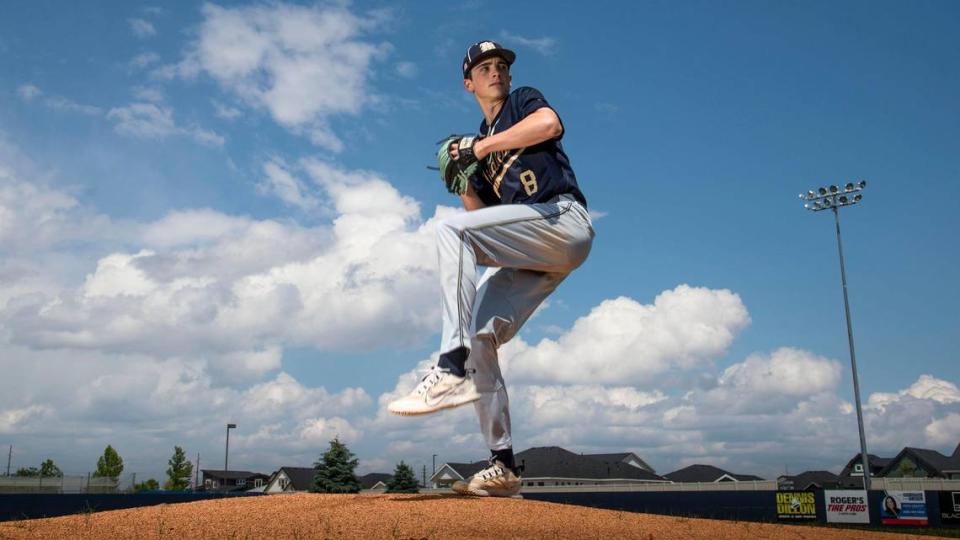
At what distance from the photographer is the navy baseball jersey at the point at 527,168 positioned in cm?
534

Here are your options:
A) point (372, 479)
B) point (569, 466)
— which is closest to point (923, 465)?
point (569, 466)

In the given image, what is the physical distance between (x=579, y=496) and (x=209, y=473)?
60135mm

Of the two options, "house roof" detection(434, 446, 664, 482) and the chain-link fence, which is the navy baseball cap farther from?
"house roof" detection(434, 446, 664, 482)

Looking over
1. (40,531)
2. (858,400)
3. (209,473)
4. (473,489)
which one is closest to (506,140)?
(473,489)

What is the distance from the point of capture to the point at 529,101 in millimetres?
5508

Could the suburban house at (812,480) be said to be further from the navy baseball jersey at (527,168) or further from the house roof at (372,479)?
the navy baseball jersey at (527,168)

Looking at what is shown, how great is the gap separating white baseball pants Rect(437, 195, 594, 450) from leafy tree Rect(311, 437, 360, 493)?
3594 centimetres

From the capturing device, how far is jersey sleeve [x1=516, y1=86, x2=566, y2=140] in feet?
17.8

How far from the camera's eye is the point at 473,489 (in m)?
5.88

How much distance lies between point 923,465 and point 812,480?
7396mm

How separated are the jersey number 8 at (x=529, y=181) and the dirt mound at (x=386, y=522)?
2.07m

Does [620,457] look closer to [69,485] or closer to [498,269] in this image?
[69,485]

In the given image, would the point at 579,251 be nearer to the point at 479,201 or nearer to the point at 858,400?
the point at 479,201

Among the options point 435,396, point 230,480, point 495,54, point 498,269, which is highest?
point 495,54
